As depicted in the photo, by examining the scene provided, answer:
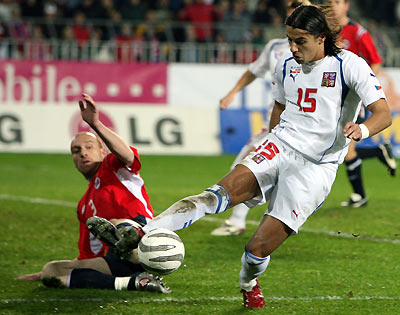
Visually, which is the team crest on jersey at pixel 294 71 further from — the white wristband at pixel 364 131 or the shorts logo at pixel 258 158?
the white wristband at pixel 364 131

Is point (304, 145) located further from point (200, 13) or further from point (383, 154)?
point (200, 13)

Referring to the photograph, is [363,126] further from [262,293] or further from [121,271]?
[121,271]

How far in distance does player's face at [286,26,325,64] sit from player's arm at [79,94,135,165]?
1331 mm

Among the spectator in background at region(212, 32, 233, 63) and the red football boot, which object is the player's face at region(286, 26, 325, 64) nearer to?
the red football boot

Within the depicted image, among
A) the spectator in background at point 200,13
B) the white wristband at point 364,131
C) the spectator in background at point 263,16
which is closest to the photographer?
the white wristband at point 364,131

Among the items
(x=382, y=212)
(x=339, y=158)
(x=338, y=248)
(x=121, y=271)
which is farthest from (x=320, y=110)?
(x=382, y=212)

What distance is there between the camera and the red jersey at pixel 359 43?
28.4 feet

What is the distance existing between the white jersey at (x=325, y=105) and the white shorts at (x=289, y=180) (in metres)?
0.07

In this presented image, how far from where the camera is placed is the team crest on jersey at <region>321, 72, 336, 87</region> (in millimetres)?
4914

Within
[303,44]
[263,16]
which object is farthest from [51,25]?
[303,44]

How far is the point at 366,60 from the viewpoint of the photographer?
8.66 metres

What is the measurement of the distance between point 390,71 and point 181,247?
42.9ft

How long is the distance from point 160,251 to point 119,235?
27 centimetres

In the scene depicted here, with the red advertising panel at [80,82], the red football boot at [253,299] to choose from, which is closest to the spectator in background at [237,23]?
the red advertising panel at [80,82]
